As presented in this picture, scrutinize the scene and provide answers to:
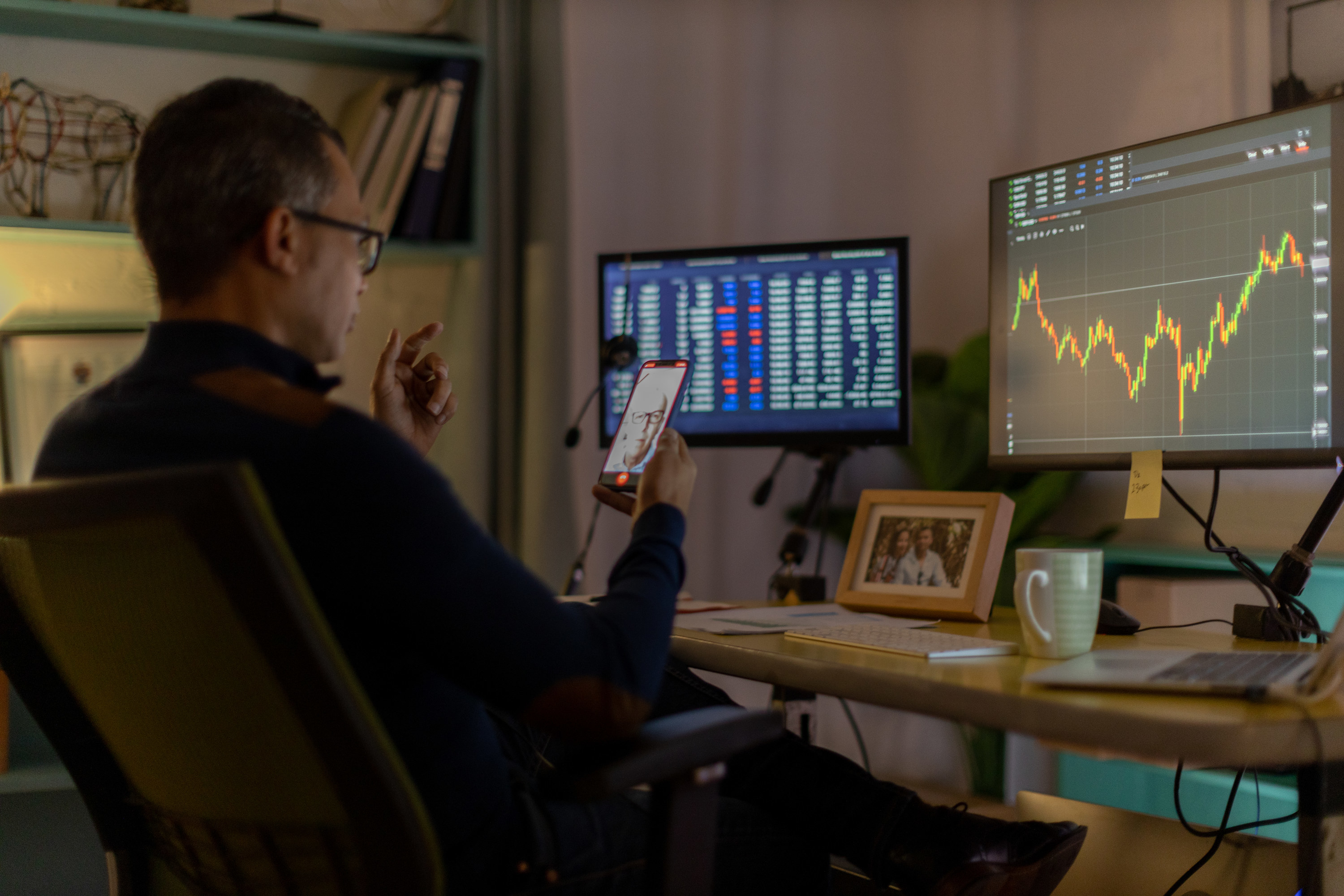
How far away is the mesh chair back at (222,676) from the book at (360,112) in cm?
164

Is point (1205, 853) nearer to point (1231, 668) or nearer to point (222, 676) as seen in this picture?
point (1231, 668)

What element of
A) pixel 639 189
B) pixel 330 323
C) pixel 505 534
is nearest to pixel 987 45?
pixel 639 189

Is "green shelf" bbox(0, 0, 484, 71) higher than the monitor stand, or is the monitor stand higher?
"green shelf" bbox(0, 0, 484, 71)

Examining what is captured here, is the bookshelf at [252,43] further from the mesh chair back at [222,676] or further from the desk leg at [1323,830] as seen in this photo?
the desk leg at [1323,830]

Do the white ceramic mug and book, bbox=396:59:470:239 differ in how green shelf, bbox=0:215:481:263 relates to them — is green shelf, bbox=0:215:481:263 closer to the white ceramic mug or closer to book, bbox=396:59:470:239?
book, bbox=396:59:470:239

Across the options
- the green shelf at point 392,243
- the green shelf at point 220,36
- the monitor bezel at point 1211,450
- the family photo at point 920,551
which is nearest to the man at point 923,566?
the family photo at point 920,551

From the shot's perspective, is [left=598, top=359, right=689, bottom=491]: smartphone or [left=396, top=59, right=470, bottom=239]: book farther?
[left=396, top=59, right=470, bottom=239]: book

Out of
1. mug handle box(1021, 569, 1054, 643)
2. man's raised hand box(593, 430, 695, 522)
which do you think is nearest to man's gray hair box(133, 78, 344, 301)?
man's raised hand box(593, 430, 695, 522)

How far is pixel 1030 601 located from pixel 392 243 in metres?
1.56

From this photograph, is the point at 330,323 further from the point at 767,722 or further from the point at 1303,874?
the point at 1303,874

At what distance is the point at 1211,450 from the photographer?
1230mm

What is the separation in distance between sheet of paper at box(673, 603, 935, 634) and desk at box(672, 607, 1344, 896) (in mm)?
44

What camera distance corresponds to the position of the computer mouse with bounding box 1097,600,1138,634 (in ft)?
4.07

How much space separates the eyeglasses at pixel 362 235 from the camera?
88 cm
